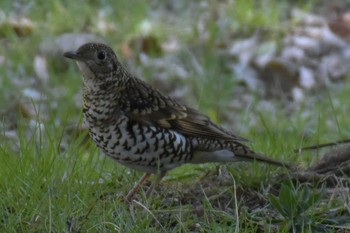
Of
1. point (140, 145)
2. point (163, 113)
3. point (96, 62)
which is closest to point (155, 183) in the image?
point (140, 145)

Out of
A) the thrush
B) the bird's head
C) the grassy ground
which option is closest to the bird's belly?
the thrush

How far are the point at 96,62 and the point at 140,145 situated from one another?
59 cm

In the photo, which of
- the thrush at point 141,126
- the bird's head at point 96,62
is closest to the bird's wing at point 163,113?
the thrush at point 141,126

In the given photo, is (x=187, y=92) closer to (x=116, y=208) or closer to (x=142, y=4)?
(x=142, y=4)

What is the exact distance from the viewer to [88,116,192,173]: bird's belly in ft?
16.6

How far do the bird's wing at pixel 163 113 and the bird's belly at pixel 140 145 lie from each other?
6 centimetres

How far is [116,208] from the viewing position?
468 cm

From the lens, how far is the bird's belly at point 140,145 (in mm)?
5066

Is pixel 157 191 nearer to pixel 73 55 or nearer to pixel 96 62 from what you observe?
pixel 96 62

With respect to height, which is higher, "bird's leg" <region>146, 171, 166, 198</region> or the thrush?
the thrush

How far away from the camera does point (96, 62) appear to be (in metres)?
5.29

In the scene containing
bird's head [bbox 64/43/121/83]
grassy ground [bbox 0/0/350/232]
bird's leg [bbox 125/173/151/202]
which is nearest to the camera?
grassy ground [bbox 0/0/350/232]

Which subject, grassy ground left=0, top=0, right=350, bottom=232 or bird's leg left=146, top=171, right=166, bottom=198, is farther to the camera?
bird's leg left=146, top=171, right=166, bottom=198

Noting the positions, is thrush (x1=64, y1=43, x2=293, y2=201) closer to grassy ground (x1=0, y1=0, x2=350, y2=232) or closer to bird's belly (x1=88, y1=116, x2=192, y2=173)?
bird's belly (x1=88, y1=116, x2=192, y2=173)
